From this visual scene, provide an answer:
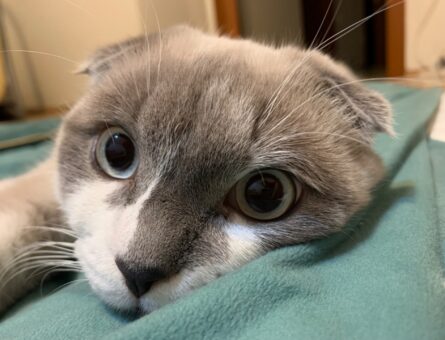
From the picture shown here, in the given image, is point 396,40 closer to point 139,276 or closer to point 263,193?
point 263,193

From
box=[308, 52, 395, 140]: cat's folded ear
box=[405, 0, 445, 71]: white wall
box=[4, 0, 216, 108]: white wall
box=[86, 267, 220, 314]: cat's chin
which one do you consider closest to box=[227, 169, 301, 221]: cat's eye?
box=[86, 267, 220, 314]: cat's chin

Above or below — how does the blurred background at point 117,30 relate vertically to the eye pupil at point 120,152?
above

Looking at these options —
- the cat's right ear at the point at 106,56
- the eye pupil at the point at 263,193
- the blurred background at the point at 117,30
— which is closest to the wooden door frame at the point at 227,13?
the blurred background at the point at 117,30

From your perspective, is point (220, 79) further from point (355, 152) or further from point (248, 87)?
point (355, 152)

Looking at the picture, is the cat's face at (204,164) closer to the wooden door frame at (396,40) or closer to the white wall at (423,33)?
the wooden door frame at (396,40)

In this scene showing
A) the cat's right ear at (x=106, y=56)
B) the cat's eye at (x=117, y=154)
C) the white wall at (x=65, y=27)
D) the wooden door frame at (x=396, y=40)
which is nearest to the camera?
the cat's eye at (x=117, y=154)

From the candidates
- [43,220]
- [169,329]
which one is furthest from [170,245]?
[43,220]

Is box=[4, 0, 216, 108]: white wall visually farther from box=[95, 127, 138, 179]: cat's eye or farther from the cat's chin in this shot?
the cat's chin
